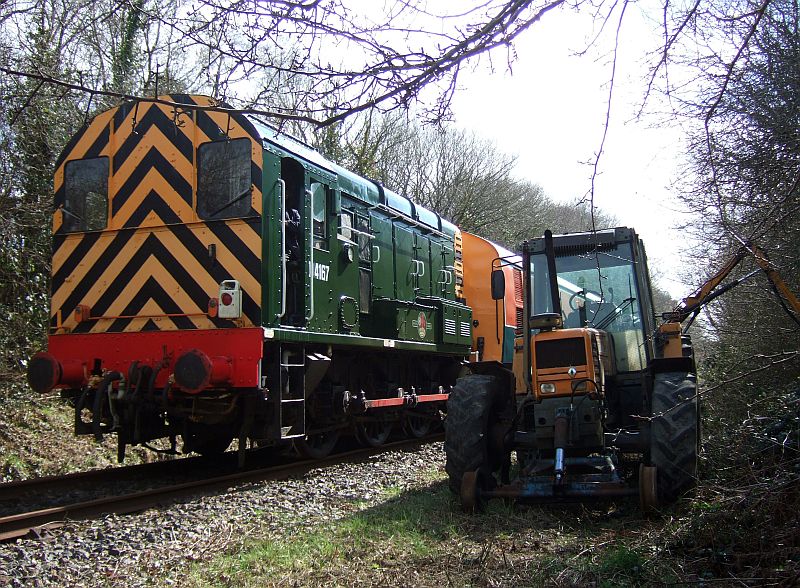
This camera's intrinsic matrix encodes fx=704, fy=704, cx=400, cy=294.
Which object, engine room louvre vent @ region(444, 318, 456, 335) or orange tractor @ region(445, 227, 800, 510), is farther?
engine room louvre vent @ region(444, 318, 456, 335)

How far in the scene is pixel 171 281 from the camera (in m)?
7.75

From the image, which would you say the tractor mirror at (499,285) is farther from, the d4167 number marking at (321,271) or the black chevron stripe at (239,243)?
the black chevron stripe at (239,243)

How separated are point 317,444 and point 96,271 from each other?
3.51 metres

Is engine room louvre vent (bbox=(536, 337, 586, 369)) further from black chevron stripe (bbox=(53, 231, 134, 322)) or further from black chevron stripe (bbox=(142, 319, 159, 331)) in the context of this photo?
black chevron stripe (bbox=(53, 231, 134, 322))

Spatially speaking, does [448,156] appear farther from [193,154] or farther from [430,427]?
[193,154]

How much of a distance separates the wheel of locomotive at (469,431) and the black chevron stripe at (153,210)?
3.83m

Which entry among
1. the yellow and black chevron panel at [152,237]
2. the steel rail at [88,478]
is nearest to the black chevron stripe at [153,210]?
the yellow and black chevron panel at [152,237]

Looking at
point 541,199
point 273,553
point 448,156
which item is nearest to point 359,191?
point 273,553

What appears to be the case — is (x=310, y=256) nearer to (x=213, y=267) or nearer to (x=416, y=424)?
(x=213, y=267)

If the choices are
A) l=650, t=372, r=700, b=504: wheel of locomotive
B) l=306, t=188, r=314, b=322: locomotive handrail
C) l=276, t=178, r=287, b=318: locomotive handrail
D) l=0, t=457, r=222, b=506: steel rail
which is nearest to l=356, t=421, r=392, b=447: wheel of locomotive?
l=0, t=457, r=222, b=506: steel rail

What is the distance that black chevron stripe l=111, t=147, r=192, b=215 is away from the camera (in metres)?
7.95

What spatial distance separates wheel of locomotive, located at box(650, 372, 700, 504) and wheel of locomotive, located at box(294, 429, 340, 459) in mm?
4580

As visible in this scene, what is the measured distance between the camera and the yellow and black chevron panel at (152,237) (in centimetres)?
762

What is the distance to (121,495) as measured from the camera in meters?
6.91
